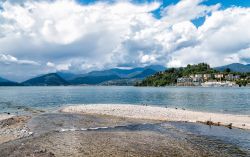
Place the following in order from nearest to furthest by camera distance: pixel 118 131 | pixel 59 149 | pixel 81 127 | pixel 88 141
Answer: pixel 59 149, pixel 88 141, pixel 118 131, pixel 81 127

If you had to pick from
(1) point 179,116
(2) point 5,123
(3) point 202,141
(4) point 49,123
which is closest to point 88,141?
(3) point 202,141

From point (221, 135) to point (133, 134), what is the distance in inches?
513

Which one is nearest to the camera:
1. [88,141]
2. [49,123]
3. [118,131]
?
[88,141]

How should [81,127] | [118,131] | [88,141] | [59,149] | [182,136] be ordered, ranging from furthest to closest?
[81,127] → [118,131] → [182,136] → [88,141] → [59,149]

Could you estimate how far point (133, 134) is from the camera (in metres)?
42.1

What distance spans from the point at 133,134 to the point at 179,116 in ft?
77.6

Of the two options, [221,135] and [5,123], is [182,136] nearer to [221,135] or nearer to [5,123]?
[221,135]

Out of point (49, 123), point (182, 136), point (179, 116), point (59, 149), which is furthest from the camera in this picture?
point (179, 116)

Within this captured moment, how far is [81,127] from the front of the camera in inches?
1891

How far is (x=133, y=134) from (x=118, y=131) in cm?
342

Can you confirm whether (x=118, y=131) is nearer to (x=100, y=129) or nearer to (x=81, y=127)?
(x=100, y=129)

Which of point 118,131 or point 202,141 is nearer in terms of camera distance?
point 202,141

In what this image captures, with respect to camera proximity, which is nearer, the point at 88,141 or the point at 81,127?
the point at 88,141

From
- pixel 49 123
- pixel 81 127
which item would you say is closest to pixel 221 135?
pixel 81 127
